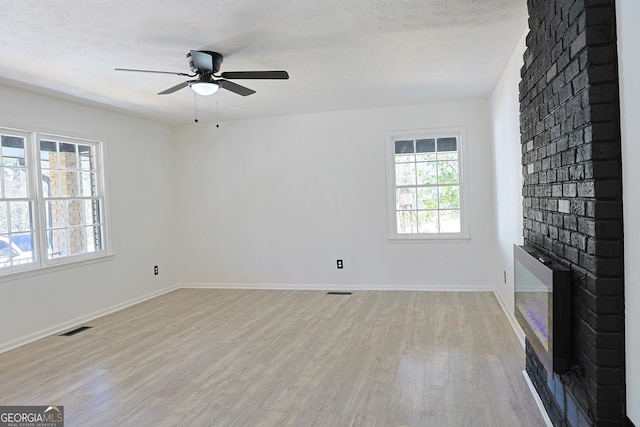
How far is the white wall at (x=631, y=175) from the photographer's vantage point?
1428 mm

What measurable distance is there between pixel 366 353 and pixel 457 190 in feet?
9.93

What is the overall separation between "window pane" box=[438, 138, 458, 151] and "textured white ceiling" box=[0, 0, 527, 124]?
958 millimetres

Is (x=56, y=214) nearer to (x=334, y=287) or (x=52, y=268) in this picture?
(x=52, y=268)

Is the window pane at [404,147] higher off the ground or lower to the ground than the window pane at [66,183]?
higher

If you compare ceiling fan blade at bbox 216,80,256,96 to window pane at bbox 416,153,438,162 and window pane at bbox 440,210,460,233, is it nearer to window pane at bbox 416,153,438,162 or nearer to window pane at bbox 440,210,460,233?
window pane at bbox 416,153,438,162

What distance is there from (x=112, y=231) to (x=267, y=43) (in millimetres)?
3417

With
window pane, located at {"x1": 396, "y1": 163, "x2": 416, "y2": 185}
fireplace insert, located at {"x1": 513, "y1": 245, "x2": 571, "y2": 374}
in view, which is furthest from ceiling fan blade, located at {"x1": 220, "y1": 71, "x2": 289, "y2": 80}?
window pane, located at {"x1": 396, "y1": 163, "x2": 416, "y2": 185}

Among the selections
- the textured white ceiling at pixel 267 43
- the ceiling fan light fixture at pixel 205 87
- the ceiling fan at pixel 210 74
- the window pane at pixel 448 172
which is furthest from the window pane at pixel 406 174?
the ceiling fan light fixture at pixel 205 87

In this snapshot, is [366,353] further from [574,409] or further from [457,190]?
[457,190]

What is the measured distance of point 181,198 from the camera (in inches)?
268

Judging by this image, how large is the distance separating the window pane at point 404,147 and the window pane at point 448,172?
44 centimetres

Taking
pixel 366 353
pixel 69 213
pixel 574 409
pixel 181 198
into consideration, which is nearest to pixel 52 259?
pixel 69 213

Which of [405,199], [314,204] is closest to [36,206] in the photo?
[314,204]
